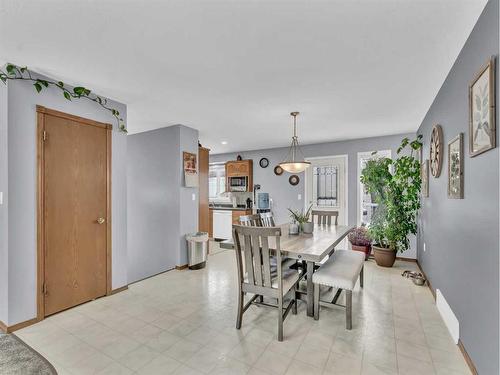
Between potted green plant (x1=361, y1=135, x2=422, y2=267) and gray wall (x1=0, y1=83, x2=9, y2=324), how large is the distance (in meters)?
4.64

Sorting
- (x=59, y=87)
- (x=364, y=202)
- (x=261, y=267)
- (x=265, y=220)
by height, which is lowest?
(x=261, y=267)

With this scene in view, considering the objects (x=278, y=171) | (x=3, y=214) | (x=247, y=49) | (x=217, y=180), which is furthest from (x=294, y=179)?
(x=3, y=214)

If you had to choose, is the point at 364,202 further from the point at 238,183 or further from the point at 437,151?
the point at 238,183

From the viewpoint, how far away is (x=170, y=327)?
2377mm

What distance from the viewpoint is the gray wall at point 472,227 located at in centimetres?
148

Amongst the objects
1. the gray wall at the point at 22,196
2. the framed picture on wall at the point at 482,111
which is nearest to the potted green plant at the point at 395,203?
the framed picture on wall at the point at 482,111

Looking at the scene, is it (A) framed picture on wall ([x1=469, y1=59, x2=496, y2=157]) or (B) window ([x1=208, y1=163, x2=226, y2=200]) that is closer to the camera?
(A) framed picture on wall ([x1=469, y1=59, x2=496, y2=157])

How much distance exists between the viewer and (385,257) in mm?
4137

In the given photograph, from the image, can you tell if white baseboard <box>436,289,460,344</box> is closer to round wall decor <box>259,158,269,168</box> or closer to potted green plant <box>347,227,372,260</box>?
potted green plant <box>347,227,372,260</box>

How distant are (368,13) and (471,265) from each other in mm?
1840

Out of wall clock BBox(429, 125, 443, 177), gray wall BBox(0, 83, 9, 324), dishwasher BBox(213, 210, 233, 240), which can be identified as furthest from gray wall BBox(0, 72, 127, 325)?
dishwasher BBox(213, 210, 233, 240)

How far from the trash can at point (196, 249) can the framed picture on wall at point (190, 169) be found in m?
0.85

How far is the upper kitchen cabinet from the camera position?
653 cm

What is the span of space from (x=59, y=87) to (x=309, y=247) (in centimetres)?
293
